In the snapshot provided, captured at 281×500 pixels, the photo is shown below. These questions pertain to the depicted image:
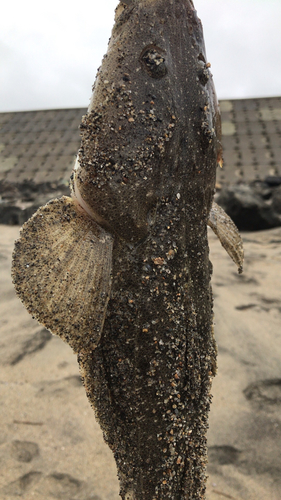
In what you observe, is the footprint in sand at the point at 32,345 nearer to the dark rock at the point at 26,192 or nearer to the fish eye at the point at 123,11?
the fish eye at the point at 123,11

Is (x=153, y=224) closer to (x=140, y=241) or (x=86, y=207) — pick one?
(x=140, y=241)

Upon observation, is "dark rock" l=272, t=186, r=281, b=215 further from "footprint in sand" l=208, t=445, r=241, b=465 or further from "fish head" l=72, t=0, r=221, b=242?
"fish head" l=72, t=0, r=221, b=242

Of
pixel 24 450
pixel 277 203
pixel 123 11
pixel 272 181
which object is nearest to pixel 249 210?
pixel 277 203

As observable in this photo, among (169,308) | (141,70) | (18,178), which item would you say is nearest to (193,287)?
(169,308)

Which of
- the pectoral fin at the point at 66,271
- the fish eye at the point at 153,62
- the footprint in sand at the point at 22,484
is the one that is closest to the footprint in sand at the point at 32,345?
the footprint in sand at the point at 22,484

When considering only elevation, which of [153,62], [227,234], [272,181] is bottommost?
[227,234]

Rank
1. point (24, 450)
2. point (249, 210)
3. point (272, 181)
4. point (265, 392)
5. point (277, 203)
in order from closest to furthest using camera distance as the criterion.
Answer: point (24, 450)
point (265, 392)
point (249, 210)
point (277, 203)
point (272, 181)

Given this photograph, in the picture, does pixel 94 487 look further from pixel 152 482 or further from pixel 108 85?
pixel 108 85
